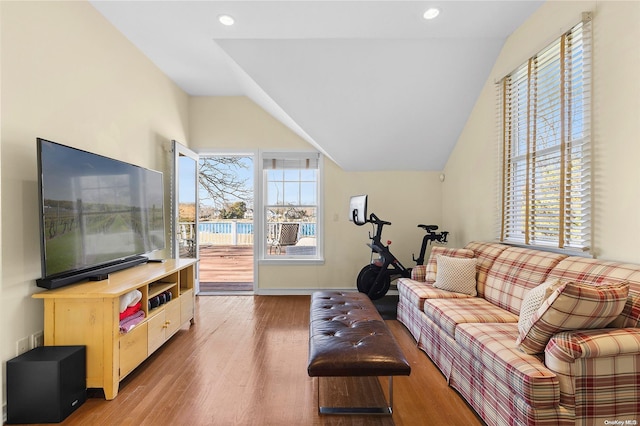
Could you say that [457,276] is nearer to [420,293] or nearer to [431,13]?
[420,293]

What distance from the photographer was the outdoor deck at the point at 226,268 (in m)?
5.56

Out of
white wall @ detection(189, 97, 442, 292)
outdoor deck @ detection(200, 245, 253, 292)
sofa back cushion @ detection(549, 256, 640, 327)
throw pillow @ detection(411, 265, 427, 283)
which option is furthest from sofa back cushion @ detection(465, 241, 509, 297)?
outdoor deck @ detection(200, 245, 253, 292)

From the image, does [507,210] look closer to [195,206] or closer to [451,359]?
[451,359]

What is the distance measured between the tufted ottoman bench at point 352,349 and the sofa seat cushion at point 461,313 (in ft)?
1.58

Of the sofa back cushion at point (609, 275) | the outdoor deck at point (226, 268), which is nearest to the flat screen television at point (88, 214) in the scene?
the outdoor deck at point (226, 268)

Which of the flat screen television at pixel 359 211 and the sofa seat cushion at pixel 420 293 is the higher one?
the flat screen television at pixel 359 211

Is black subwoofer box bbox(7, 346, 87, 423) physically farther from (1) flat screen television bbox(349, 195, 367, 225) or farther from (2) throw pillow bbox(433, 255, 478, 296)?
(1) flat screen television bbox(349, 195, 367, 225)

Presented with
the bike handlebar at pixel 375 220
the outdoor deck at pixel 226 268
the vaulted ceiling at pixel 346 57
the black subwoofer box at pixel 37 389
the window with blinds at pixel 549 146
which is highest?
the vaulted ceiling at pixel 346 57

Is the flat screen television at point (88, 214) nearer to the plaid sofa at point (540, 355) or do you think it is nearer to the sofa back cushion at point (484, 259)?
the plaid sofa at point (540, 355)

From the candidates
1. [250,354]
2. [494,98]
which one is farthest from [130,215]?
[494,98]

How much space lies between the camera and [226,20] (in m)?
2.99

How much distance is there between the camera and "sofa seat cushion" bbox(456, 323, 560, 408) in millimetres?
1519

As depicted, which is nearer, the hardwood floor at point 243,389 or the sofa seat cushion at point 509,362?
the sofa seat cushion at point 509,362

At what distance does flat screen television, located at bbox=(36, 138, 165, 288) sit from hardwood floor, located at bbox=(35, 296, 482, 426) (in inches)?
34.0
